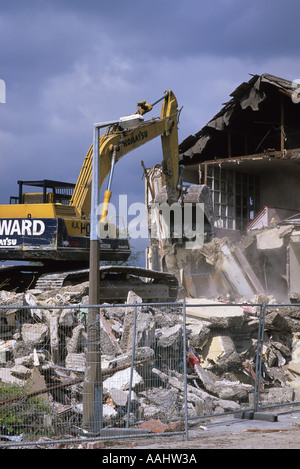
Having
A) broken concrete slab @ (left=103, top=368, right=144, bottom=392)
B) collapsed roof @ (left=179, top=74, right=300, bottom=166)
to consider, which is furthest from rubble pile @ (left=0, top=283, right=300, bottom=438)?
collapsed roof @ (left=179, top=74, right=300, bottom=166)

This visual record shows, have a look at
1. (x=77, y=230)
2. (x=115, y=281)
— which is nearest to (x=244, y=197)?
(x=115, y=281)

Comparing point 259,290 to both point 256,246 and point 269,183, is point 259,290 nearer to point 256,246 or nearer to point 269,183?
point 256,246

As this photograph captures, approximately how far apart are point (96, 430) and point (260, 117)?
2072 cm

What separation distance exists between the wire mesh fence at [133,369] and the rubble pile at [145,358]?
2 centimetres

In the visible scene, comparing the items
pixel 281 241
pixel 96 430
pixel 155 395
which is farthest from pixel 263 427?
pixel 281 241

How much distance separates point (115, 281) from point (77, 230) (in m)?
1.88

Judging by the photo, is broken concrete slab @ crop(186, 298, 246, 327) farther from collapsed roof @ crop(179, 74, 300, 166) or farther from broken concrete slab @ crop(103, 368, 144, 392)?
collapsed roof @ crop(179, 74, 300, 166)

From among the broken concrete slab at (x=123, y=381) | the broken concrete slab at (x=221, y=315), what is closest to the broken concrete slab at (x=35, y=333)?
the broken concrete slab at (x=123, y=381)

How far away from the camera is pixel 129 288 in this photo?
16797mm

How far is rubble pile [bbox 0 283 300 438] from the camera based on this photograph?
9875 millimetres

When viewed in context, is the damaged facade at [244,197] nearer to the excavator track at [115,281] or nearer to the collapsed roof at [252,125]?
the collapsed roof at [252,125]

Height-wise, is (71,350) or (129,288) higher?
(129,288)

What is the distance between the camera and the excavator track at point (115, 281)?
15914 mm
